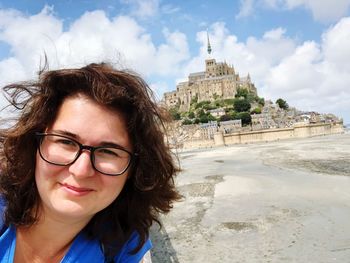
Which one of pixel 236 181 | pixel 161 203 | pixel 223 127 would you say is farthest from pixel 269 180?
pixel 223 127

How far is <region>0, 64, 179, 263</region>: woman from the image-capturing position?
133 centimetres

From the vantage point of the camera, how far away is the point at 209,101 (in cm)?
8700

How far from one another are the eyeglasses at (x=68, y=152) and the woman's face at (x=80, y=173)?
2cm

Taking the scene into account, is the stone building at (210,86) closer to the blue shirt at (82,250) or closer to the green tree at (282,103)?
the green tree at (282,103)

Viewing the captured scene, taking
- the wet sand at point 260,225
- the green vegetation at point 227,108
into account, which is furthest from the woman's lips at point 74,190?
the green vegetation at point 227,108

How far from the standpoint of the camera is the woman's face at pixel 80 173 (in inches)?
51.6

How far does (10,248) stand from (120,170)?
1.78 ft

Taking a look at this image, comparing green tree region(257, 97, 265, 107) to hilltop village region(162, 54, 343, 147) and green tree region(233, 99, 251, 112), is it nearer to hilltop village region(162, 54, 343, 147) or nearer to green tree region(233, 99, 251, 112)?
hilltop village region(162, 54, 343, 147)

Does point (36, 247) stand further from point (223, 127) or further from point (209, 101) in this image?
point (209, 101)

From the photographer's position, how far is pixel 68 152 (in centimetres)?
134

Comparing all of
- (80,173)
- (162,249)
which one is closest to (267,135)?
(162,249)

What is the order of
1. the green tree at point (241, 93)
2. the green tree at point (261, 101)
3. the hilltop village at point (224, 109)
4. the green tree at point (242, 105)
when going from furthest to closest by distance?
1. the green tree at point (241, 93)
2. the green tree at point (261, 101)
3. the green tree at point (242, 105)
4. the hilltop village at point (224, 109)

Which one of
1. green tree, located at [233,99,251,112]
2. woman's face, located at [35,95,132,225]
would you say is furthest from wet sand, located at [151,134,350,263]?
green tree, located at [233,99,251,112]

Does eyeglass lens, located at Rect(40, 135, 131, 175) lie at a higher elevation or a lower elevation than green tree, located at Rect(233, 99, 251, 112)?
lower
